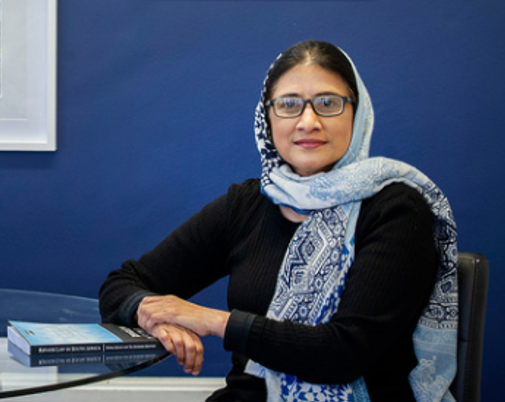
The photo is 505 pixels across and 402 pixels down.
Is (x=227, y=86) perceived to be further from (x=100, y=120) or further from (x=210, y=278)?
(x=210, y=278)

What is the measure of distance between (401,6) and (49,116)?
1405mm

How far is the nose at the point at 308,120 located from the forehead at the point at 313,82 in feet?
0.13

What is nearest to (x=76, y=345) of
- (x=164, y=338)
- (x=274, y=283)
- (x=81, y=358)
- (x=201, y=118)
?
(x=81, y=358)

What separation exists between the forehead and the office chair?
553 mm

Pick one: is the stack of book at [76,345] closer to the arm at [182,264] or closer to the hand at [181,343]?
the hand at [181,343]

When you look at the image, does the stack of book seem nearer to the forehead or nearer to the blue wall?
the forehead

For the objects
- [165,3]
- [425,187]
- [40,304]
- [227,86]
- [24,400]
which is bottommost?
[24,400]

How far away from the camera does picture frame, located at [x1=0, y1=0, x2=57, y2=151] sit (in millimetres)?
2264

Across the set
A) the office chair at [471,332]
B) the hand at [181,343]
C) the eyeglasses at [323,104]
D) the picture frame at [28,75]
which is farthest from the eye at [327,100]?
the picture frame at [28,75]

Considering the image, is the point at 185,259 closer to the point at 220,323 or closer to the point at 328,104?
the point at 220,323

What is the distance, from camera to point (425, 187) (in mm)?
1476

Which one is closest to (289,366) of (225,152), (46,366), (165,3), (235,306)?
(235,306)

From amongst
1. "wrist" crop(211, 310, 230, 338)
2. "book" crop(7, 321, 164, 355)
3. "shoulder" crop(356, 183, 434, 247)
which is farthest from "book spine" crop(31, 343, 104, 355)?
"shoulder" crop(356, 183, 434, 247)

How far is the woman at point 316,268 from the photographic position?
1286 mm
